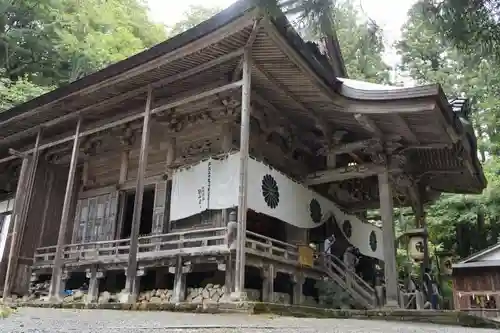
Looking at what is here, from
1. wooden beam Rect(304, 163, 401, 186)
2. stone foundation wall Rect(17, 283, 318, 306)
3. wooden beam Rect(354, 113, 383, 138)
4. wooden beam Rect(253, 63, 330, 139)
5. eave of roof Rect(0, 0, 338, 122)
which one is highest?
eave of roof Rect(0, 0, 338, 122)

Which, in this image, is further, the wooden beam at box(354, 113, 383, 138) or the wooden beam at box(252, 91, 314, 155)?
the wooden beam at box(252, 91, 314, 155)

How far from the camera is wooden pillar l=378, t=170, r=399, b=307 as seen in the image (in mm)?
10406

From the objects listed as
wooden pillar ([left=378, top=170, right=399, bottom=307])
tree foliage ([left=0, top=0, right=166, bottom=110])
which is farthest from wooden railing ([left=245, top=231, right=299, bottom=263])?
tree foliage ([left=0, top=0, right=166, bottom=110])

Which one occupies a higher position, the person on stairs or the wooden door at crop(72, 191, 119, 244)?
the wooden door at crop(72, 191, 119, 244)

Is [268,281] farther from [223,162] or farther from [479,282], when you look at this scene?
[479,282]

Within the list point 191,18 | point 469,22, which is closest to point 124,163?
point 469,22

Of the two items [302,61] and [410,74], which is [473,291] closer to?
[302,61]

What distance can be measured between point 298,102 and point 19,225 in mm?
9223

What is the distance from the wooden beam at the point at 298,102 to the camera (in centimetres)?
978

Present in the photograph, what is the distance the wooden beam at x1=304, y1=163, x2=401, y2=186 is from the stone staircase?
2171 mm

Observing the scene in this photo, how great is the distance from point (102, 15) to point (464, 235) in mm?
23508

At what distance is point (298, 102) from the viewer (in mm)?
11164

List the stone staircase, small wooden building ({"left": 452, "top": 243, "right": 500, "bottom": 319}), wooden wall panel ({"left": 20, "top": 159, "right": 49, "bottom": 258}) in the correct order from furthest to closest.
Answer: small wooden building ({"left": 452, "top": 243, "right": 500, "bottom": 319}) < wooden wall panel ({"left": 20, "top": 159, "right": 49, "bottom": 258}) < the stone staircase

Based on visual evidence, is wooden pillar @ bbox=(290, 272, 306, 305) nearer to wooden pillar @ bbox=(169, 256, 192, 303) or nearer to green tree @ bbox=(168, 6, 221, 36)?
wooden pillar @ bbox=(169, 256, 192, 303)
